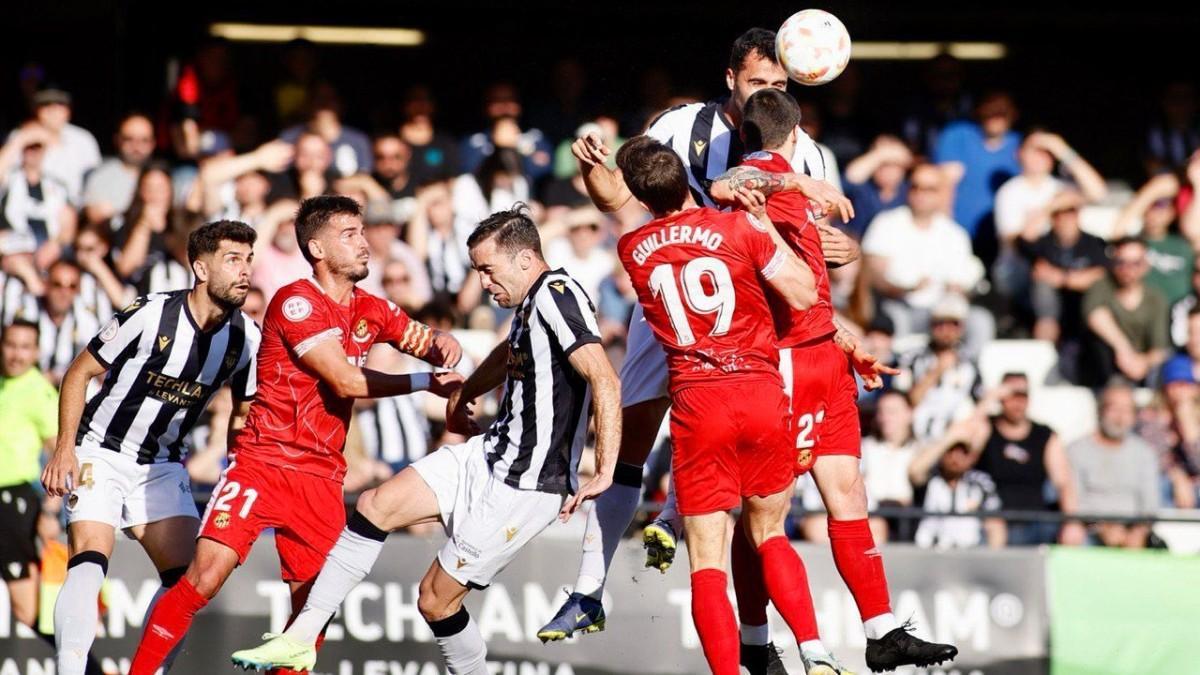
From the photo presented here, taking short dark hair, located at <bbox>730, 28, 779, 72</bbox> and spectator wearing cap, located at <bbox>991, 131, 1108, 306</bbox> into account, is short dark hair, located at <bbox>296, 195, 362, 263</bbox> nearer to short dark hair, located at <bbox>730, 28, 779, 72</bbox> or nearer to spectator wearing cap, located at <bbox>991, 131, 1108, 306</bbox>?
short dark hair, located at <bbox>730, 28, 779, 72</bbox>

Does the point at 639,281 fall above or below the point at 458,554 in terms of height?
above

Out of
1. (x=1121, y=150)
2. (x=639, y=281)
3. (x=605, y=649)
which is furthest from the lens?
(x=1121, y=150)

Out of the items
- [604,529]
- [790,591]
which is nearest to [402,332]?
[604,529]

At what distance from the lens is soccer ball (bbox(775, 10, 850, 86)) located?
25.5 ft

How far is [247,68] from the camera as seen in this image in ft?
50.8

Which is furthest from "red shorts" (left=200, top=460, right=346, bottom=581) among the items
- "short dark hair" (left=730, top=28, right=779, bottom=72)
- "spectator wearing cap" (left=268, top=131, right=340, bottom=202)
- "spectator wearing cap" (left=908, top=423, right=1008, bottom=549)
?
"spectator wearing cap" (left=268, top=131, right=340, bottom=202)

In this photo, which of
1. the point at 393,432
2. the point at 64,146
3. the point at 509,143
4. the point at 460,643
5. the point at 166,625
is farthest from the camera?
the point at 509,143

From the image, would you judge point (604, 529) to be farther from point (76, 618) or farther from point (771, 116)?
point (76, 618)

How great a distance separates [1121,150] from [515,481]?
9.84 meters

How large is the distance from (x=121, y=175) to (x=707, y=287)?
7.57 m

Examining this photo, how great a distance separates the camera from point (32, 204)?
1348 cm

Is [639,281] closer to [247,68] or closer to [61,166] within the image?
[61,166]

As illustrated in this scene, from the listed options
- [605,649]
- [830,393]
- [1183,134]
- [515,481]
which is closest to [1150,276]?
[1183,134]

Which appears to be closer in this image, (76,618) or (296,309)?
(296,309)
